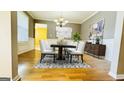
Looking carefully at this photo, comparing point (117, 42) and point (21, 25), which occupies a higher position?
point (21, 25)

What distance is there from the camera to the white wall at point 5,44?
5.18ft

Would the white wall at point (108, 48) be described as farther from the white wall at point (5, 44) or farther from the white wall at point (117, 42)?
the white wall at point (5, 44)

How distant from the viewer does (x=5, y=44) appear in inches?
63.6

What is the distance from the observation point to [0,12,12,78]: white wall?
1.58 m

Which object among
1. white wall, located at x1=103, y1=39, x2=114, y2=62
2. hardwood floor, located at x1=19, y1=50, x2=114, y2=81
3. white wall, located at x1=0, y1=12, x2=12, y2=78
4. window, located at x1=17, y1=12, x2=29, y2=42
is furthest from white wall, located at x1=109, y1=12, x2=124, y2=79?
window, located at x1=17, y1=12, x2=29, y2=42

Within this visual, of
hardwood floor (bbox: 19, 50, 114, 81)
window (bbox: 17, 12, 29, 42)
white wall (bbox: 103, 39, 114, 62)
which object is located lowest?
hardwood floor (bbox: 19, 50, 114, 81)

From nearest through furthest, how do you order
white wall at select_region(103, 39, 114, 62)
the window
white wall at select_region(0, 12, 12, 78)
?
white wall at select_region(0, 12, 12, 78) < white wall at select_region(103, 39, 114, 62) < the window

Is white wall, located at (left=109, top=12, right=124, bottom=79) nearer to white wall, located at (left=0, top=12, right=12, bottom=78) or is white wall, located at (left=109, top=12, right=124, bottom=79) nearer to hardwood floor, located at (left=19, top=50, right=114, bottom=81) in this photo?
hardwood floor, located at (left=19, top=50, right=114, bottom=81)

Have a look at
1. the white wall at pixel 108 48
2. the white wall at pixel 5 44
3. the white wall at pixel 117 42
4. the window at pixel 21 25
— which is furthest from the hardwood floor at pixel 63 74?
the window at pixel 21 25

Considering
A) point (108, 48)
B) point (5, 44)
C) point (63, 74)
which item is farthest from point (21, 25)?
point (108, 48)

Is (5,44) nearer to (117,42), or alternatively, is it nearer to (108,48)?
(117,42)
